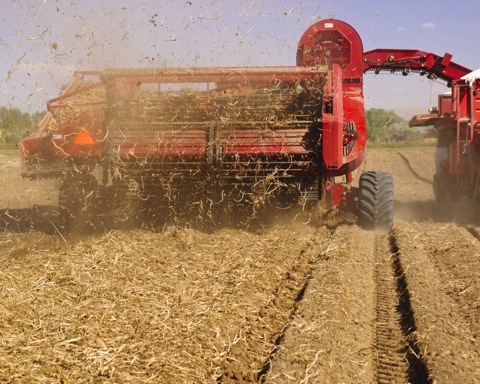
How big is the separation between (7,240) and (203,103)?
3.23 m

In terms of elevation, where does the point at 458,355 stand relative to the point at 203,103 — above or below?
below

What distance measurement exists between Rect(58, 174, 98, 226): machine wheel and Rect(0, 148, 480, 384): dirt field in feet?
1.30

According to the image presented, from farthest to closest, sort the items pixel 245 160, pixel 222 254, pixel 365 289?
pixel 245 160
pixel 222 254
pixel 365 289

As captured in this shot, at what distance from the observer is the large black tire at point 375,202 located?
846 centimetres

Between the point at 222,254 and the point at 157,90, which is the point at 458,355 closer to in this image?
the point at 222,254

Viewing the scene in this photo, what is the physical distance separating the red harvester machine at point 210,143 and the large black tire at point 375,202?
14 mm

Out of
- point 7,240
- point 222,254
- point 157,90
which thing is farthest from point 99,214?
point 222,254

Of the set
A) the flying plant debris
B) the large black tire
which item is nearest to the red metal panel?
the flying plant debris

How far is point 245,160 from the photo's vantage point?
7434 millimetres

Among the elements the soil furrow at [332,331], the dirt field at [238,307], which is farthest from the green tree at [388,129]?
the soil furrow at [332,331]

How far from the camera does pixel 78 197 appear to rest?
8.28 meters

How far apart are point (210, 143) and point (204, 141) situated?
14cm

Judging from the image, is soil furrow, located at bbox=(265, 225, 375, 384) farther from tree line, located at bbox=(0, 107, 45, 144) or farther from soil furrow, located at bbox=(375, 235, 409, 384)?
tree line, located at bbox=(0, 107, 45, 144)

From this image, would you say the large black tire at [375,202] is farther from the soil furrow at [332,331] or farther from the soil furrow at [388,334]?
the soil furrow at [332,331]
